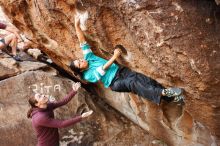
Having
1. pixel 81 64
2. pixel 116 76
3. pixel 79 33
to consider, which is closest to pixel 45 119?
pixel 81 64

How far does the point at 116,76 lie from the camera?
261 inches

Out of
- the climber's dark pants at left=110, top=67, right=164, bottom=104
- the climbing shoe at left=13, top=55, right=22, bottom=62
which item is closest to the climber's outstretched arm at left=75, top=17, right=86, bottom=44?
the climber's dark pants at left=110, top=67, right=164, bottom=104

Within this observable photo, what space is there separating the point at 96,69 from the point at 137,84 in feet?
2.51

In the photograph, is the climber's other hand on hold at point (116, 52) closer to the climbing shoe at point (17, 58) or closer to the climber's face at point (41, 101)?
the climber's face at point (41, 101)

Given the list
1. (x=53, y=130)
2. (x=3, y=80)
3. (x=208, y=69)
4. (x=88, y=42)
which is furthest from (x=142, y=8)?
(x=3, y=80)

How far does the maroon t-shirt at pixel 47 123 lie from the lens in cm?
634

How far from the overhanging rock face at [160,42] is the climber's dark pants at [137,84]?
146 mm

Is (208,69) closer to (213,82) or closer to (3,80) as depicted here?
(213,82)

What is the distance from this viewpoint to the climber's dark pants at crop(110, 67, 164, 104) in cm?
606

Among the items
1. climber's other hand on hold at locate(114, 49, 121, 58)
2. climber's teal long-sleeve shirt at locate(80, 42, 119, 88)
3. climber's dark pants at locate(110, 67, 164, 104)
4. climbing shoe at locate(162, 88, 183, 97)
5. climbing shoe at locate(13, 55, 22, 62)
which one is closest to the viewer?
climbing shoe at locate(162, 88, 183, 97)

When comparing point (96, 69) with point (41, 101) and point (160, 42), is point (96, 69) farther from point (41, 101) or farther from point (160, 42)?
point (160, 42)

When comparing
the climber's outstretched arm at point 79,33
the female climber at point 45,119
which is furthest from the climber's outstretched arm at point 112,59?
the female climber at point 45,119

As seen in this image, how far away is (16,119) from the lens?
8281 millimetres

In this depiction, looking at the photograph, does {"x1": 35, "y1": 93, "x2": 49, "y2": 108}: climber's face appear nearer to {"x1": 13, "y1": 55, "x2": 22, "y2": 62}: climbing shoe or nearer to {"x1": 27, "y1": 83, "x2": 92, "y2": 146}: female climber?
{"x1": 27, "y1": 83, "x2": 92, "y2": 146}: female climber
